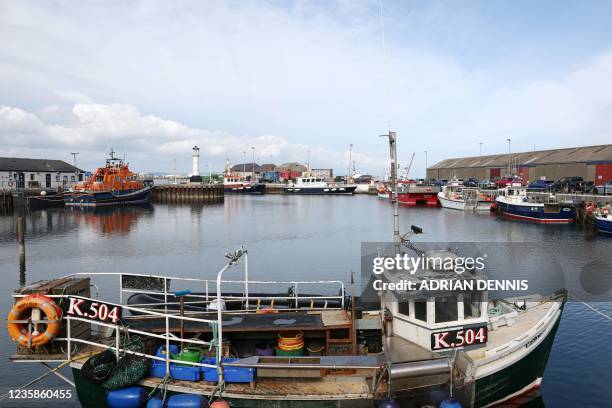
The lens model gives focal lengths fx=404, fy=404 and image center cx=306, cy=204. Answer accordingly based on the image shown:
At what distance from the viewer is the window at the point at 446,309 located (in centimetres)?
1105

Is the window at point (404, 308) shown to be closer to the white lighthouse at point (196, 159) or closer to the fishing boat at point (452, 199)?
the fishing boat at point (452, 199)

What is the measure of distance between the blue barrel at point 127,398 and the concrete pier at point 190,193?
10624 cm

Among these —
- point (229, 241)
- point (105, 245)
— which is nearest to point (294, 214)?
point (229, 241)

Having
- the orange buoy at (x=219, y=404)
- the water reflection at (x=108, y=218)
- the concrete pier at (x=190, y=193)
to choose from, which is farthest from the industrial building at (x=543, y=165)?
the orange buoy at (x=219, y=404)

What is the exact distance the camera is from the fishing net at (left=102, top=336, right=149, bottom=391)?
10.1 m

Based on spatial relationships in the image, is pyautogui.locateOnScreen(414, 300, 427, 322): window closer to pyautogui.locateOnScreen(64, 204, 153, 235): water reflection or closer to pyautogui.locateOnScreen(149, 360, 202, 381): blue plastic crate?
Result: pyautogui.locateOnScreen(149, 360, 202, 381): blue plastic crate

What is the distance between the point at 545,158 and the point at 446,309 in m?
115

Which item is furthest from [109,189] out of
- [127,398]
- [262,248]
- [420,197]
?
[127,398]

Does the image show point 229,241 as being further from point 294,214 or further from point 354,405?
point 354,405

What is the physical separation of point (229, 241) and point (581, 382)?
37397 mm

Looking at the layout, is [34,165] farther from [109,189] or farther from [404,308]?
[404,308]

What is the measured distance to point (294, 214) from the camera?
7781 centimetres

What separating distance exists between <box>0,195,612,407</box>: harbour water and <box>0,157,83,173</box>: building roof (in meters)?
37.2

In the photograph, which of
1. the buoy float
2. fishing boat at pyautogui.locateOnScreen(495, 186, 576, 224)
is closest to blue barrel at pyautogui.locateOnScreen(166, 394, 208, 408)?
the buoy float
